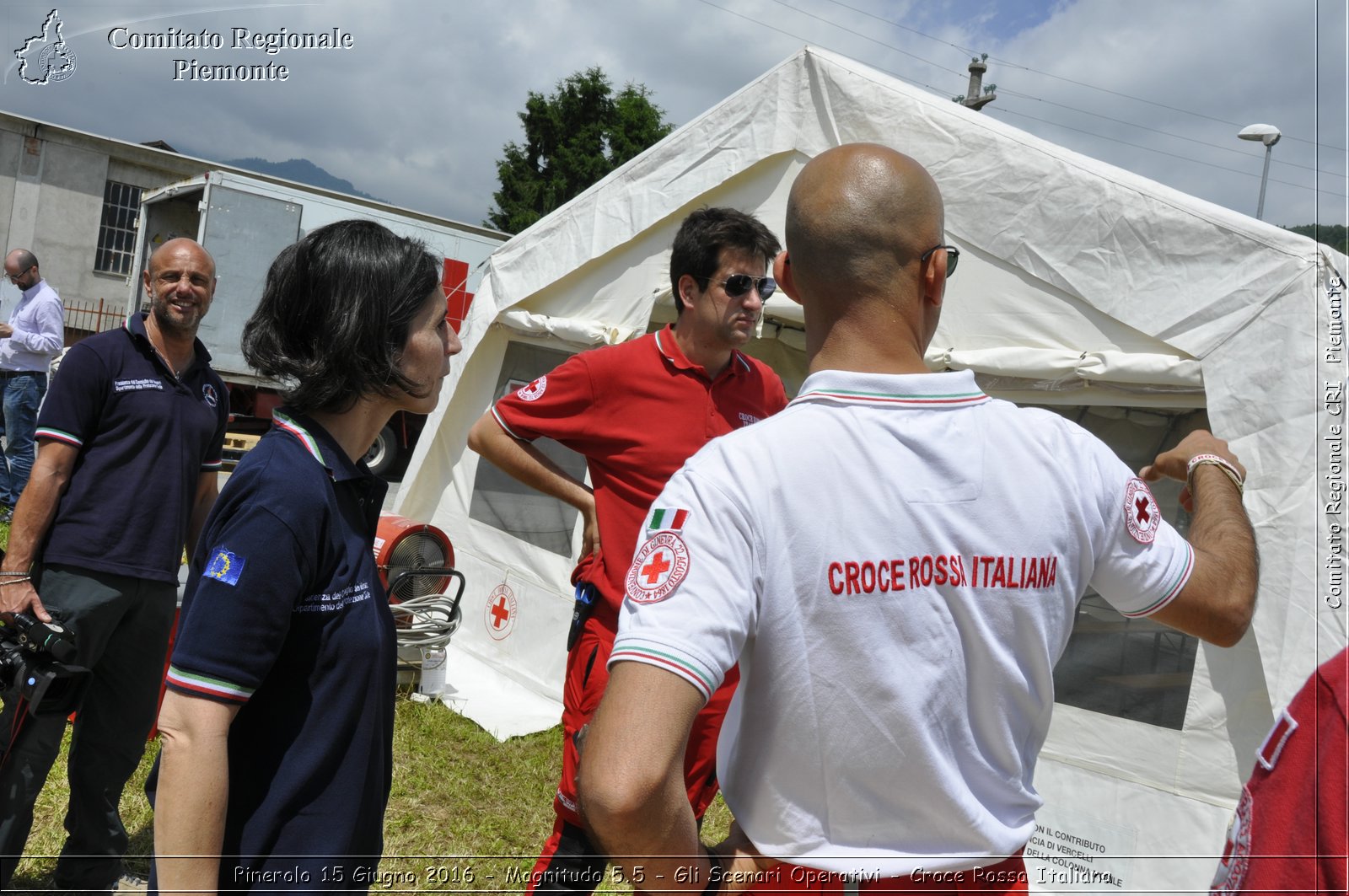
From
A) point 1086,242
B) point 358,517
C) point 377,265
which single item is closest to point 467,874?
point 358,517

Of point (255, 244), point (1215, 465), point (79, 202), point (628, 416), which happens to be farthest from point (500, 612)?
point (79, 202)

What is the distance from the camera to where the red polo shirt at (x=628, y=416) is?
9.07 feet

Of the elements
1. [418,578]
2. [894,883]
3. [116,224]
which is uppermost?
[116,224]

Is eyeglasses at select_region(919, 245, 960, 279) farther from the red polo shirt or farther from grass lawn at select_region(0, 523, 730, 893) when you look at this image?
grass lawn at select_region(0, 523, 730, 893)

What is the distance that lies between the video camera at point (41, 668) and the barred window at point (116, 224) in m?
24.1

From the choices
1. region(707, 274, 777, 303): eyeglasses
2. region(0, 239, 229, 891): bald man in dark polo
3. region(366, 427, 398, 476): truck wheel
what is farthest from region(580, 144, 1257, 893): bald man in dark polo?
region(366, 427, 398, 476): truck wheel

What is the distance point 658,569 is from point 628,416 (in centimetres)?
177

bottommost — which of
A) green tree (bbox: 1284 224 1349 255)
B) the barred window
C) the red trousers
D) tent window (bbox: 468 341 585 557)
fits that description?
the red trousers

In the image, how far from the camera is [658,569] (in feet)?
3.67

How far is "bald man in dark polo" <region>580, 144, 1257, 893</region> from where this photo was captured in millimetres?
1089

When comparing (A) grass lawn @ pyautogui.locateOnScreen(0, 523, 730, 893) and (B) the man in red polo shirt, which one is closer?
(B) the man in red polo shirt

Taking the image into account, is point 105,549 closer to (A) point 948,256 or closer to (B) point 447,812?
(B) point 447,812

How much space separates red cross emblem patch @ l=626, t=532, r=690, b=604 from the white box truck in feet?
34.8

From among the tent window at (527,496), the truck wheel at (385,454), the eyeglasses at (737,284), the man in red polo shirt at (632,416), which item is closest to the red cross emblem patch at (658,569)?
the man in red polo shirt at (632,416)
